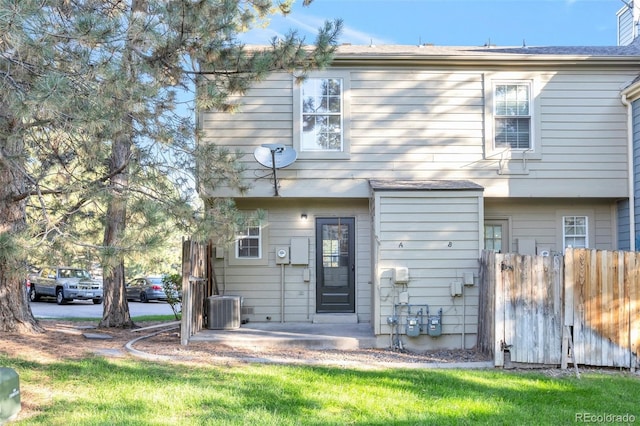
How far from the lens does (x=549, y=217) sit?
10.3 meters

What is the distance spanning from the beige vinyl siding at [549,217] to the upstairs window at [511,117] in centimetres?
111

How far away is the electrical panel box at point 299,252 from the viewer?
10.0 metres

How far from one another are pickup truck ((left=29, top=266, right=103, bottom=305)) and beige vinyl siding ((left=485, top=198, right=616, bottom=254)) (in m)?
16.1

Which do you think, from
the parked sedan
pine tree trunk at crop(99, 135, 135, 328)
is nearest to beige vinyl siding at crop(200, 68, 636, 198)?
pine tree trunk at crop(99, 135, 135, 328)

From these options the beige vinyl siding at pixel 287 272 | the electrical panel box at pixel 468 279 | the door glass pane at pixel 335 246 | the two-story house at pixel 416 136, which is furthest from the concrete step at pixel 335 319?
the electrical panel box at pixel 468 279

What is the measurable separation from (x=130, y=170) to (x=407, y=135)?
484 centimetres

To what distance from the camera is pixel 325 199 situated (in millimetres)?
10031

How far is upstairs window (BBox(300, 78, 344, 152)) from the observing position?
387 inches

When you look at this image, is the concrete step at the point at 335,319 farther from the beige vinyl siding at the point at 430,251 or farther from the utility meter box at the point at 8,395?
the utility meter box at the point at 8,395

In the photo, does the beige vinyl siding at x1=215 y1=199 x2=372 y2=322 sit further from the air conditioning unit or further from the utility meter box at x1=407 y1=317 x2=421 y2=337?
the utility meter box at x1=407 y1=317 x2=421 y2=337

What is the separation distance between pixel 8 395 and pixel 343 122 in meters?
7.41

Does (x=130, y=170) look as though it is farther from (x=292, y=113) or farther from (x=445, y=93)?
(x=445, y=93)

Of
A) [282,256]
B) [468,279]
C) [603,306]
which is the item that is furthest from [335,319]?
[603,306]

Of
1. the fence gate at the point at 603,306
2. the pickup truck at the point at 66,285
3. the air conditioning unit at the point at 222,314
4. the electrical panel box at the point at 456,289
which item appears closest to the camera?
the fence gate at the point at 603,306
